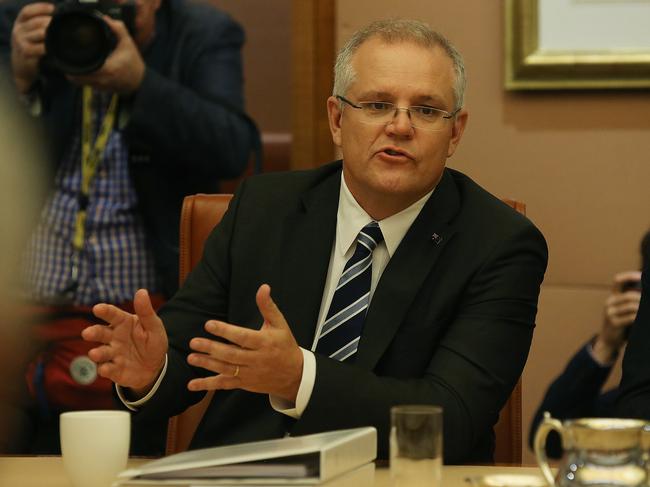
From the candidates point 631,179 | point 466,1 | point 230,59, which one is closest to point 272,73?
point 230,59

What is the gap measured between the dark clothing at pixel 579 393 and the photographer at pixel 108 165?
97 centimetres

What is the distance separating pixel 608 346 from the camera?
2.70 metres

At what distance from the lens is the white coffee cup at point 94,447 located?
1409mm

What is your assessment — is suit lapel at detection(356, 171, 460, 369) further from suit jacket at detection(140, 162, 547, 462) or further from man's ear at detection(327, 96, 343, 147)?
man's ear at detection(327, 96, 343, 147)

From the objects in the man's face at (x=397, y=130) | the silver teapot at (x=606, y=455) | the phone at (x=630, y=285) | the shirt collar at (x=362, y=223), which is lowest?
the silver teapot at (x=606, y=455)

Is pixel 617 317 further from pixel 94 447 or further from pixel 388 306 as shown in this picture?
pixel 94 447

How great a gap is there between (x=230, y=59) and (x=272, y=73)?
0.13 metres

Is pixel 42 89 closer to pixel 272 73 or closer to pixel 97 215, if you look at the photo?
pixel 97 215

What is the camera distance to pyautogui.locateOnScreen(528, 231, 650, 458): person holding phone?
102 inches

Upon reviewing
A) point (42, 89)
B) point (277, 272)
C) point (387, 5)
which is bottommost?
point (277, 272)

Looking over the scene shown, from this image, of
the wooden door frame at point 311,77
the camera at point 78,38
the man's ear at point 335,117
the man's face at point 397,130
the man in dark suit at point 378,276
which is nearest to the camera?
the man in dark suit at point 378,276

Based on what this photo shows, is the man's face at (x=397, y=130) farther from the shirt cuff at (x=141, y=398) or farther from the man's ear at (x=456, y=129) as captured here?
the shirt cuff at (x=141, y=398)

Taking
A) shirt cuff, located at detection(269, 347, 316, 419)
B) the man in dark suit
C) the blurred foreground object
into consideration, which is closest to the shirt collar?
the man in dark suit

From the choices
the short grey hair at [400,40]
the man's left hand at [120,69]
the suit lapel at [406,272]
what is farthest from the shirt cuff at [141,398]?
the man's left hand at [120,69]
